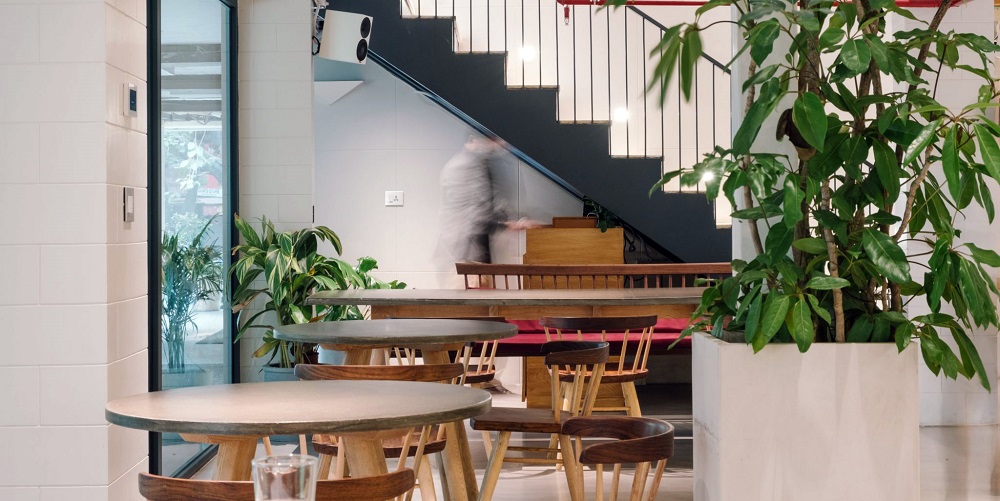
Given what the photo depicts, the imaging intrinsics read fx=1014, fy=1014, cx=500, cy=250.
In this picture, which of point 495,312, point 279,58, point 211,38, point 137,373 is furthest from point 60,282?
point 279,58

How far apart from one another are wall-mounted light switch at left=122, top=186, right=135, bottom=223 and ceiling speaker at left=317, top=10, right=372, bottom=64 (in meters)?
3.15

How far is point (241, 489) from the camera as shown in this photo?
5.85 feet

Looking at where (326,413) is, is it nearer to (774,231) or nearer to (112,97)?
(774,231)

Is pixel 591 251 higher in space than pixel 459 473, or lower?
higher

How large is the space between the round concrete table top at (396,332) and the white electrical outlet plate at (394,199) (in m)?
4.37

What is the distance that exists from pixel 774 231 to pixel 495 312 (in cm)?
266

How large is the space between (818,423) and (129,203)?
246cm

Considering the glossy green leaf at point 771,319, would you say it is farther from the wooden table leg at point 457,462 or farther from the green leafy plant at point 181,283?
the green leafy plant at point 181,283

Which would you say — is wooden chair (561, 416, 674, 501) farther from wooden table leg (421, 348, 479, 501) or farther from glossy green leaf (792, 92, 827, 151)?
→ glossy green leaf (792, 92, 827, 151)

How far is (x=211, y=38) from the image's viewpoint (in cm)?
582

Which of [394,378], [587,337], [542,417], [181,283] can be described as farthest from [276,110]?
[394,378]

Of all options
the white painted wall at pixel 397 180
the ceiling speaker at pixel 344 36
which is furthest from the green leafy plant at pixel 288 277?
the white painted wall at pixel 397 180

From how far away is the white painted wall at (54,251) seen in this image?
339 centimetres

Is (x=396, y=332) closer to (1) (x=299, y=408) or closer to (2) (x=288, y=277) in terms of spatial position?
(1) (x=299, y=408)
